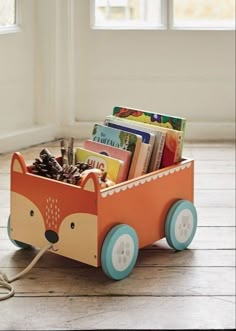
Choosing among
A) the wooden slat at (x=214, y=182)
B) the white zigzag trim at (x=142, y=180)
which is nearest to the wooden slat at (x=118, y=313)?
the white zigzag trim at (x=142, y=180)

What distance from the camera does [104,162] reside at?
1837mm

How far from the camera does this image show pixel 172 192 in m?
1.89

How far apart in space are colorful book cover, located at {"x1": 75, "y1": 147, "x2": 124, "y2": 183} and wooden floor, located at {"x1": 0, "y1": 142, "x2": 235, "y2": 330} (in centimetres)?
21

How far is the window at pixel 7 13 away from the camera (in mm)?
2738

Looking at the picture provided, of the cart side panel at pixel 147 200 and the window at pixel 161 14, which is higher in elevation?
the window at pixel 161 14

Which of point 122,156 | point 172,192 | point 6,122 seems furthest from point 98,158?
point 6,122

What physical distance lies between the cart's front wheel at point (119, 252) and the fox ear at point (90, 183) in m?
0.10

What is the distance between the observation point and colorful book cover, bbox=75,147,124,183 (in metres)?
1.81

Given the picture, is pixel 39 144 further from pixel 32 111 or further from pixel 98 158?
pixel 98 158

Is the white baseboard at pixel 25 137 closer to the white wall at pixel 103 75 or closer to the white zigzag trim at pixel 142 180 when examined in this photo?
the white wall at pixel 103 75

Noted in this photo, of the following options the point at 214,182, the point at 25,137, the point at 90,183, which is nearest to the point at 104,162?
the point at 90,183

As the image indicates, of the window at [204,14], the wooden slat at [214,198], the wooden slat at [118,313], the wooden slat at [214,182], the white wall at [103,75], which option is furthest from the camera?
the window at [204,14]

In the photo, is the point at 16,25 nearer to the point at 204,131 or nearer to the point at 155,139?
the point at 204,131

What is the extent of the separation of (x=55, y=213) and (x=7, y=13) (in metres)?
1.23
